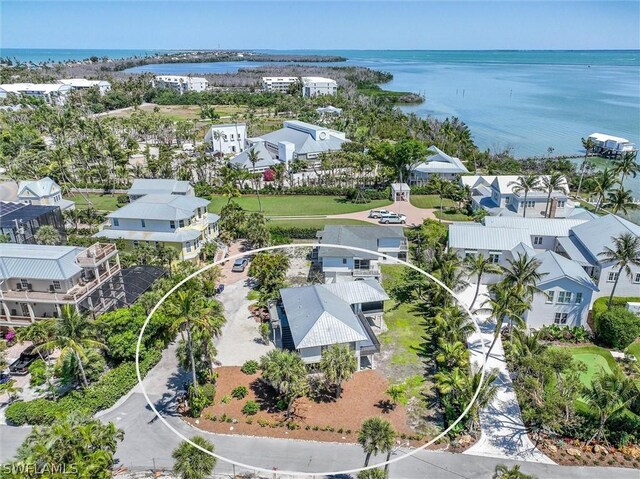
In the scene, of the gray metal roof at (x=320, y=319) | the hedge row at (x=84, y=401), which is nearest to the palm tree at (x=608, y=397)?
the gray metal roof at (x=320, y=319)

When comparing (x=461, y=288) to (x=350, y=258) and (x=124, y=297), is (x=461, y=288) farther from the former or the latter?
(x=124, y=297)

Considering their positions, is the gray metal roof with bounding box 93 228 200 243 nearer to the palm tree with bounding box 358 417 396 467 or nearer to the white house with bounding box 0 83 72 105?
the palm tree with bounding box 358 417 396 467

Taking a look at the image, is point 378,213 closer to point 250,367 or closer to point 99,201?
point 250,367

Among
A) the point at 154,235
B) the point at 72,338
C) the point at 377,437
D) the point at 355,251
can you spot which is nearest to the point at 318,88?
the point at 154,235

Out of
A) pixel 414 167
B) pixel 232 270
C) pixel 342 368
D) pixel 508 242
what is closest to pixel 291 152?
pixel 414 167

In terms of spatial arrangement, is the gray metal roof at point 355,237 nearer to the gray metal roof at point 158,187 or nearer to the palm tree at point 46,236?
the gray metal roof at point 158,187

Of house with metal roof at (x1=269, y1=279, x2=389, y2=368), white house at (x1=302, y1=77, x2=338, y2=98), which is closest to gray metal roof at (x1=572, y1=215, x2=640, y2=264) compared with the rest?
house with metal roof at (x1=269, y1=279, x2=389, y2=368)
